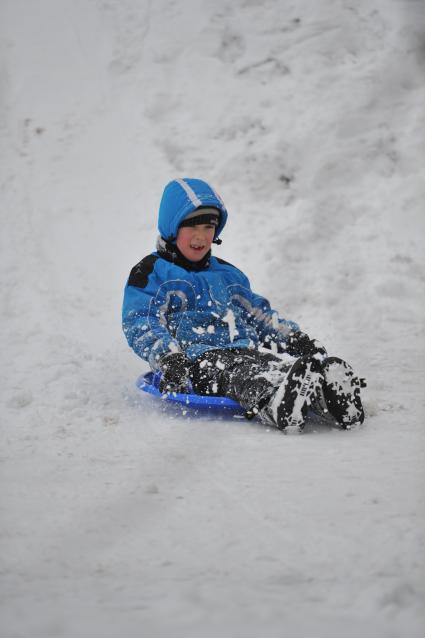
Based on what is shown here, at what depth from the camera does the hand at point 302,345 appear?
3336mm

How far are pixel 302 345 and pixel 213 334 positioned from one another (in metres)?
0.47

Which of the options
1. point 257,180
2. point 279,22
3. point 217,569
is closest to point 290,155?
point 257,180

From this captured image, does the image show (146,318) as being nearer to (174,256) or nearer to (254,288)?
(174,256)

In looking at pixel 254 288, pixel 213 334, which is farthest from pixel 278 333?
pixel 254 288

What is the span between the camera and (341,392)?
2.69 metres

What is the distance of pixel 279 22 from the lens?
7.06 metres

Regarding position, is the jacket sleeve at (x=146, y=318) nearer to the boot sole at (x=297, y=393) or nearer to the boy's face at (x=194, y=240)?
the boy's face at (x=194, y=240)

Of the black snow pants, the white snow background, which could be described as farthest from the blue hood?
the white snow background

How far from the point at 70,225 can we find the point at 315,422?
147 inches

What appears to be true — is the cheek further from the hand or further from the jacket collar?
the hand

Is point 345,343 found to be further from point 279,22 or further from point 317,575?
point 279,22

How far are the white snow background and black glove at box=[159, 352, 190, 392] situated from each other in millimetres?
160

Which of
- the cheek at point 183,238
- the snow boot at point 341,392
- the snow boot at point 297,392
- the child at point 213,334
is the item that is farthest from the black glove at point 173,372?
the cheek at point 183,238

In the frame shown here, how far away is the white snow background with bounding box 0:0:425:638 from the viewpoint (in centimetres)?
148
